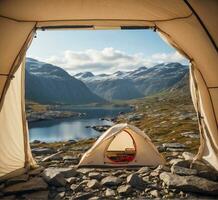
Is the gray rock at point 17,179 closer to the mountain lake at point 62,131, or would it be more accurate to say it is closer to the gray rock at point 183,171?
the gray rock at point 183,171

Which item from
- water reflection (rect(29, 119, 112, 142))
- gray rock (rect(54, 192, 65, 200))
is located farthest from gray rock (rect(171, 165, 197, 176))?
water reflection (rect(29, 119, 112, 142))

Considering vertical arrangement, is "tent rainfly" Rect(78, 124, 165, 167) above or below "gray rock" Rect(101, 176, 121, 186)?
above

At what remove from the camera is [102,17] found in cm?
1244

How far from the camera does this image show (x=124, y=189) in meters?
9.89

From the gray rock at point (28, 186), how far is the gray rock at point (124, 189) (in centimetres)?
235

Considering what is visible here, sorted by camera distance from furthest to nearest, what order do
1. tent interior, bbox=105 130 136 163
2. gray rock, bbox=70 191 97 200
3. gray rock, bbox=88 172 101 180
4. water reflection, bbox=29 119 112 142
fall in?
water reflection, bbox=29 119 112 142 < tent interior, bbox=105 130 136 163 < gray rock, bbox=88 172 101 180 < gray rock, bbox=70 191 97 200

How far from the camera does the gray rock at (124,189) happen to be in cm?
976

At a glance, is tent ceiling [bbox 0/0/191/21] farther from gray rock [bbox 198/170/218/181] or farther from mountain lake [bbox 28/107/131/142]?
mountain lake [bbox 28/107/131/142]

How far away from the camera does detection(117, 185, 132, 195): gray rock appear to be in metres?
9.76

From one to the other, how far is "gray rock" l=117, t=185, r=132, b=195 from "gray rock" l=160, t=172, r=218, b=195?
1.24 m

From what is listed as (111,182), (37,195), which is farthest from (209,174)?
(37,195)

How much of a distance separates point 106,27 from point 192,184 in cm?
710

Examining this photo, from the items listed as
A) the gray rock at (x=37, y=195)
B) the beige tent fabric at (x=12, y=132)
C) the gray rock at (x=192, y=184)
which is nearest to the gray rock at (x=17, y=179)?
the beige tent fabric at (x=12, y=132)

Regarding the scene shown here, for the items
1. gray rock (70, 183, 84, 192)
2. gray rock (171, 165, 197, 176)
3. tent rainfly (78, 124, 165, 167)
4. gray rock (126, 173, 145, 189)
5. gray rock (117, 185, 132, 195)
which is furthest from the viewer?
tent rainfly (78, 124, 165, 167)
